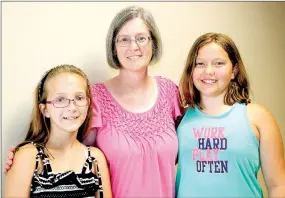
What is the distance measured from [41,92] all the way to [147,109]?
39 cm

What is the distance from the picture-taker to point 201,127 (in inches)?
60.0

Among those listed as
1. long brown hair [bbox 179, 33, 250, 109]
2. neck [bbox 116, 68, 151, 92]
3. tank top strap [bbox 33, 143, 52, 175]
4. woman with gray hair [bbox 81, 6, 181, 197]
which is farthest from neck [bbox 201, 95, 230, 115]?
tank top strap [bbox 33, 143, 52, 175]

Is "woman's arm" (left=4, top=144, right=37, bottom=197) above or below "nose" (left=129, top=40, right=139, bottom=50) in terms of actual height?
below

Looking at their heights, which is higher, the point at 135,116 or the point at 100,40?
the point at 100,40

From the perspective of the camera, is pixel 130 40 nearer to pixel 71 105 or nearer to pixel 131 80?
pixel 131 80

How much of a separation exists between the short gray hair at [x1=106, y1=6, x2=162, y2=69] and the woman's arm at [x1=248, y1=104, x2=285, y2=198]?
444 mm

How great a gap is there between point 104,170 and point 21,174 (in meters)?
0.29

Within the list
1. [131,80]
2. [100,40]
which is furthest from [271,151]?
[100,40]

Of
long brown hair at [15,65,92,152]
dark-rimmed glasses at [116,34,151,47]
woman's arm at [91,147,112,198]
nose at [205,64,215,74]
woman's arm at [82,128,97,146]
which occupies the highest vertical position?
dark-rimmed glasses at [116,34,151,47]

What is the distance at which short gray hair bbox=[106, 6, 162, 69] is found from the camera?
1531 millimetres

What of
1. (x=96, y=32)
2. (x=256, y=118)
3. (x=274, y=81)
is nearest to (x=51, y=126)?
(x=96, y=32)

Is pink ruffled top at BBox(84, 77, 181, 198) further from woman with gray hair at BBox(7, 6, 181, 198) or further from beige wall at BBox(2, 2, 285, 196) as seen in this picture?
beige wall at BBox(2, 2, 285, 196)

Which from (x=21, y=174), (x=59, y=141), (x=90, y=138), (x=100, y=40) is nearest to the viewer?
(x=21, y=174)

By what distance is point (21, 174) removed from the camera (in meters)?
1.35
